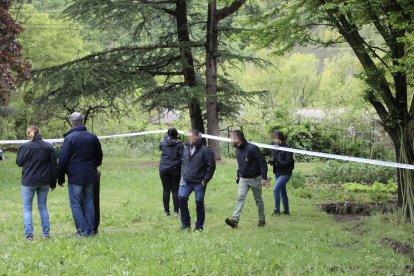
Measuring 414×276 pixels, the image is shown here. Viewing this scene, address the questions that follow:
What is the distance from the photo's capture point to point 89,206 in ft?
26.2

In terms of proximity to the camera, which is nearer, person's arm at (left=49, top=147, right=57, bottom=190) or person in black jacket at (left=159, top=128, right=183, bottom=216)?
person's arm at (left=49, top=147, right=57, bottom=190)

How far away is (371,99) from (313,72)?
51.7 meters

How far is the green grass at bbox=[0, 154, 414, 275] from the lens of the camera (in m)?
6.09

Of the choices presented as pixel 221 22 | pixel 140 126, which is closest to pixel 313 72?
pixel 140 126

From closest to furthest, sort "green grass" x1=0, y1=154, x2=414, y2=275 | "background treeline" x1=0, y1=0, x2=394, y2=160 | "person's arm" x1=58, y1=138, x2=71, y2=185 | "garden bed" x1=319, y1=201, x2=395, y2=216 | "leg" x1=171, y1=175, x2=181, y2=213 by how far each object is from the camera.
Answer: "green grass" x1=0, y1=154, x2=414, y2=275
"person's arm" x1=58, y1=138, x2=71, y2=185
"leg" x1=171, y1=175, x2=181, y2=213
"garden bed" x1=319, y1=201, x2=395, y2=216
"background treeline" x1=0, y1=0, x2=394, y2=160

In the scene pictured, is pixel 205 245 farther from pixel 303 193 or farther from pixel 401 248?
pixel 303 193

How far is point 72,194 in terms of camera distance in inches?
307

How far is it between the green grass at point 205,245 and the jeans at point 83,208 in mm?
214

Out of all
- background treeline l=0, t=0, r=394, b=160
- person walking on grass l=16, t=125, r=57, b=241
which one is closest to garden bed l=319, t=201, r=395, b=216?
background treeline l=0, t=0, r=394, b=160

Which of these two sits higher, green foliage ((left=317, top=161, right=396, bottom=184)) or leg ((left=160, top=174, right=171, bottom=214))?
leg ((left=160, top=174, right=171, bottom=214))

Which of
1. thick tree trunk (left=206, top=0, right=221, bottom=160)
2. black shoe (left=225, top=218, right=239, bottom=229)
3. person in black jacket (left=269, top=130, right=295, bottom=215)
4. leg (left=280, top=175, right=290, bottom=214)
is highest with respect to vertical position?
thick tree trunk (left=206, top=0, right=221, bottom=160)

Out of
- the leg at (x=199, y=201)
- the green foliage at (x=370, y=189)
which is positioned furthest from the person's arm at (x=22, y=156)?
the green foliage at (x=370, y=189)

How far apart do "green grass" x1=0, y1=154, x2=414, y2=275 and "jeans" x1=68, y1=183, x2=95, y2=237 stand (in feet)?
0.70

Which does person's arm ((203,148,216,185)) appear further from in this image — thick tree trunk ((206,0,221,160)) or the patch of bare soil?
thick tree trunk ((206,0,221,160))
